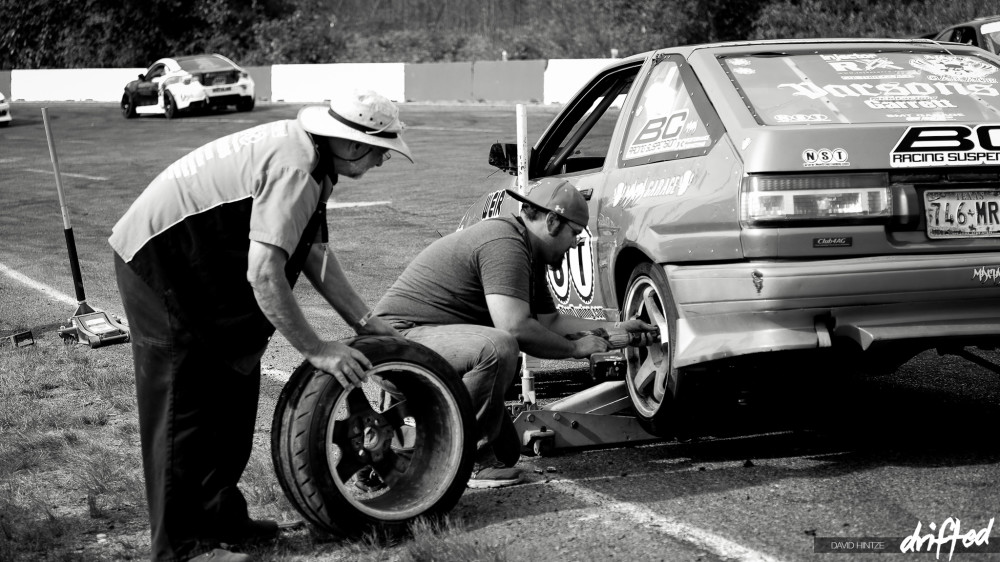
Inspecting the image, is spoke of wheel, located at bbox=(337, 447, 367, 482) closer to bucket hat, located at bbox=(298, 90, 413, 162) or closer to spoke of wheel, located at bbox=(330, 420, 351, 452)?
spoke of wheel, located at bbox=(330, 420, 351, 452)

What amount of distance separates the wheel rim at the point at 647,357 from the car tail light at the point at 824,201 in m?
0.65

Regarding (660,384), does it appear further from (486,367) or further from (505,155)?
(505,155)

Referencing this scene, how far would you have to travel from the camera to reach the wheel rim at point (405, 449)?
4.10 meters

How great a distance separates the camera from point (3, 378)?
21.9 ft

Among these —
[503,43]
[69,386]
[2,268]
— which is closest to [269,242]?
[69,386]

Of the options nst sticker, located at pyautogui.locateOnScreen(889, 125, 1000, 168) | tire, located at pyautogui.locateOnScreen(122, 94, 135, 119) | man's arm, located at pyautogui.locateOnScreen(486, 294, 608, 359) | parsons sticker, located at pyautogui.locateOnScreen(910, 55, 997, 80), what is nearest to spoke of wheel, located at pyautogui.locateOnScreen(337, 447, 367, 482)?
man's arm, located at pyautogui.locateOnScreen(486, 294, 608, 359)

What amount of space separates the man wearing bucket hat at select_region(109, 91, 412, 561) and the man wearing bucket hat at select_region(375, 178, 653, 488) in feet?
2.33

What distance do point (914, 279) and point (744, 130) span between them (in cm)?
82

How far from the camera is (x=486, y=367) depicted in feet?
14.8

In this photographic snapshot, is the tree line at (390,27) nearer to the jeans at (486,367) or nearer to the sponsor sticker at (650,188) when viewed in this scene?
the sponsor sticker at (650,188)

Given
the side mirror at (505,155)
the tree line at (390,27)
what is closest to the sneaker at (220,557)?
the side mirror at (505,155)

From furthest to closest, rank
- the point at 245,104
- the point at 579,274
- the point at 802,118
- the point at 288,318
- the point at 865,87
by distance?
the point at 245,104 < the point at 579,274 < the point at 865,87 < the point at 802,118 < the point at 288,318

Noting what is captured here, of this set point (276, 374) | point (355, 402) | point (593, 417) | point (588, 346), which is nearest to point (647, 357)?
point (593, 417)

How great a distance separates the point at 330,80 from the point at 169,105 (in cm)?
734
